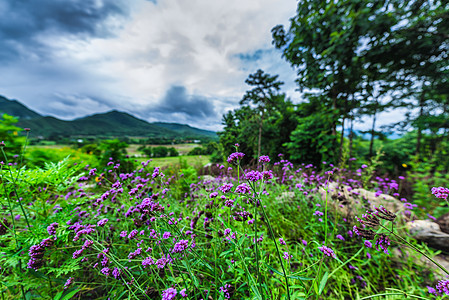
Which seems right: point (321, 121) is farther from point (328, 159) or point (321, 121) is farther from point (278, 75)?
point (278, 75)

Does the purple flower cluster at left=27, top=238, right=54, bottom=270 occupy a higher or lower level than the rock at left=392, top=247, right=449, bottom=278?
higher

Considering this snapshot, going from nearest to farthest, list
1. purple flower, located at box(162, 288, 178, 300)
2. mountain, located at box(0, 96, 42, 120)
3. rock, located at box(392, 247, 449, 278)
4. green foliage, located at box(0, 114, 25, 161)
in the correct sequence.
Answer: purple flower, located at box(162, 288, 178, 300)
rock, located at box(392, 247, 449, 278)
green foliage, located at box(0, 114, 25, 161)
mountain, located at box(0, 96, 42, 120)

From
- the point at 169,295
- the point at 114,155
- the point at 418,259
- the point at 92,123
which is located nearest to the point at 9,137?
the point at 114,155

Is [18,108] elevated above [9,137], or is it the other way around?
[18,108]

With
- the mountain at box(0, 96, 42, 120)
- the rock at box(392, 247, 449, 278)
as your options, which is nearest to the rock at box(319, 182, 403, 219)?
the rock at box(392, 247, 449, 278)

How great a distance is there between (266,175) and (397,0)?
18.7ft

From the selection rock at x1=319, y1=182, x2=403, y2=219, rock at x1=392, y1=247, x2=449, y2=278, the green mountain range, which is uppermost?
the green mountain range

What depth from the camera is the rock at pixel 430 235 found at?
2.16 metres

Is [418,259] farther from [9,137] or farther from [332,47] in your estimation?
[9,137]

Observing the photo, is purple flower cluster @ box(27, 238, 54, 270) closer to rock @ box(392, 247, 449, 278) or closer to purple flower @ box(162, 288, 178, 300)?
purple flower @ box(162, 288, 178, 300)

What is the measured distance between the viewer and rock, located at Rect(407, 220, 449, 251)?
216 cm

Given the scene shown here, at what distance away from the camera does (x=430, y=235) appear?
2.21 m

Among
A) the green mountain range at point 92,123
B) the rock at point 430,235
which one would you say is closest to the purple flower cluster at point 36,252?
the rock at point 430,235

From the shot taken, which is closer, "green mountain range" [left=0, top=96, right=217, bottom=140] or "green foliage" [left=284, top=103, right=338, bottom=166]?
"green foliage" [left=284, top=103, right=338, bottom=166]
